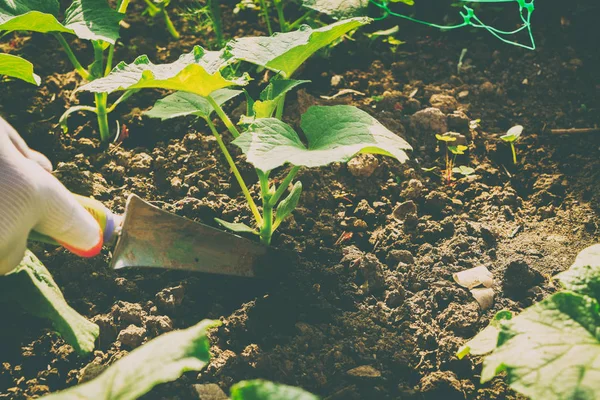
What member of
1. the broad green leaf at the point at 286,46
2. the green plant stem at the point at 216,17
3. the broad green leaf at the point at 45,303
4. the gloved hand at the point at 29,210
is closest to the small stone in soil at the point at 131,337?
the broad green leaf at the point at 45,303

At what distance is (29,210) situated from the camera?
1.36 meters

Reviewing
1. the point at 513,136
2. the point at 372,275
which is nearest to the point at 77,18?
the point at 372,275

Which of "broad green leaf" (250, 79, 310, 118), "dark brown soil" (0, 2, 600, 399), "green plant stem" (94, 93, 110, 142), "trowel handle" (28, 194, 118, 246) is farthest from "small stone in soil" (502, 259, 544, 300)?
"green plant stem" (94, 93, 110, 142)

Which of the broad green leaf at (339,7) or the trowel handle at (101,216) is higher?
the broad green leaf at (339,7)

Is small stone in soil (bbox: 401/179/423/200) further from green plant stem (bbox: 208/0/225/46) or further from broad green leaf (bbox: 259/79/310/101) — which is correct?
green plant stem (bbox: 208/0/225/46)

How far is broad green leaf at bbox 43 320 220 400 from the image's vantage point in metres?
A: 1.11

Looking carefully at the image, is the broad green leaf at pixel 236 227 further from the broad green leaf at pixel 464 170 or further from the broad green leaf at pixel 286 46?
the broad green leaf at pixel 464 170

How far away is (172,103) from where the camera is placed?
1889mm

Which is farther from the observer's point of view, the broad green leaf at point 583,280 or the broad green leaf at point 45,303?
the broad green leaf at point 45,303

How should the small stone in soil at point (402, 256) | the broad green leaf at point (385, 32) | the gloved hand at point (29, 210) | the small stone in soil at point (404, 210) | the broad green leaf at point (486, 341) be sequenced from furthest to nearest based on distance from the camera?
the broad green leaf at point (385, 32) → the small stone in soil at point (404, 210) → the small stone in soil at point (402, 256) → the broad green leaf at point (486, 341) → the gloved hand at point (29, 210)

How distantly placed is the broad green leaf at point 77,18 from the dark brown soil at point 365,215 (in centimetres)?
36

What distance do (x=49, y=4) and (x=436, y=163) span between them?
48.3 inches

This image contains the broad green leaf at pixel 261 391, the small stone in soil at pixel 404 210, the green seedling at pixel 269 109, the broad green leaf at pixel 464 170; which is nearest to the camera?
the broad green leaf at pixel 261 391

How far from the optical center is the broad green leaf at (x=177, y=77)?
5.12ft
